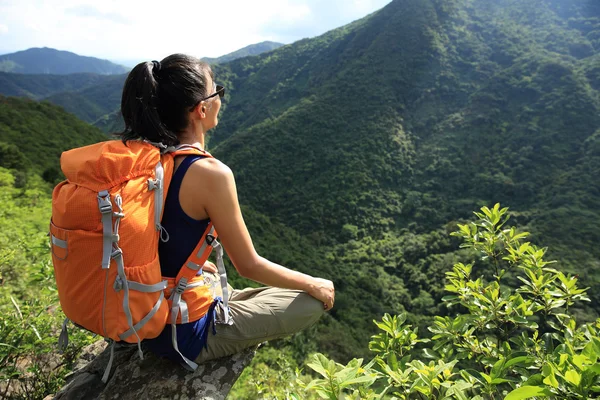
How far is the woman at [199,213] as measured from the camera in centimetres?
147

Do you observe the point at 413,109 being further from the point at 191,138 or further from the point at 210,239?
the point at 210,239

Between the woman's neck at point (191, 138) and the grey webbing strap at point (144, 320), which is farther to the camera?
Answer: the woman's neck at point (191, 138)

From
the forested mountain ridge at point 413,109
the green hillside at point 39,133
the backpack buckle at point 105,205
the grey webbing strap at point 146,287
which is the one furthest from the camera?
the forested mountain ridge at point 413,109

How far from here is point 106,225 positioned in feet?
4.23

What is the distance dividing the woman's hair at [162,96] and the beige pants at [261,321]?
3.06 feet

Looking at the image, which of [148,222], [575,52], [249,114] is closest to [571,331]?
[148,222]

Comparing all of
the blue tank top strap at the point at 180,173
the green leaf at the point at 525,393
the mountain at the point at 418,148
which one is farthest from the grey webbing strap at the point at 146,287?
the mountain at the point at 418,148

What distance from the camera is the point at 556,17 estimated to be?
7225 cm

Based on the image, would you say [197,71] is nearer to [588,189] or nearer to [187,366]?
[187,366]

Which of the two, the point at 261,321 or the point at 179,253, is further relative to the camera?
the point at 261,321

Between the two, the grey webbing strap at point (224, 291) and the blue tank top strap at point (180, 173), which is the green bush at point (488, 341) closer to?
the grey webbing strap at point (224, 291)

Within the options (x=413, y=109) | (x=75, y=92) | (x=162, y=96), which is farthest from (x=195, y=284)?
(x=75, y=92)

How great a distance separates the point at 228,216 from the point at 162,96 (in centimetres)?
64

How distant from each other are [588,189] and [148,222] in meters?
49.9
